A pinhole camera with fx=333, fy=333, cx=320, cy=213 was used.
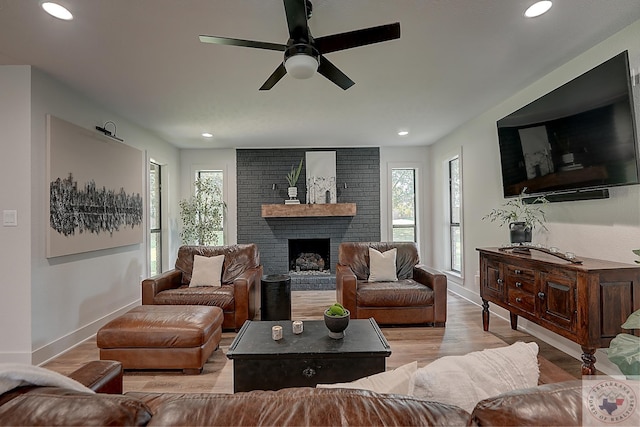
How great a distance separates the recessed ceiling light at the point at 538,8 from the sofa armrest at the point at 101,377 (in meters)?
2.96

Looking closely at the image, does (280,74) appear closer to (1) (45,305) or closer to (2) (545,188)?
(2) (545,188)

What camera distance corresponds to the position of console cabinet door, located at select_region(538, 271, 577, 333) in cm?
215

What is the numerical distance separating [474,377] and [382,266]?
10.2ft

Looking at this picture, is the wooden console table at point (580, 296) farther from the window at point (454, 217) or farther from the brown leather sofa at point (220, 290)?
the window at point (454, 217)

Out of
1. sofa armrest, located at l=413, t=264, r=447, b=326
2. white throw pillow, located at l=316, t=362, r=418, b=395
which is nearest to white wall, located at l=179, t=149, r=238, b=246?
sofa armrest, located at l=413, t=264, r=447, b=326

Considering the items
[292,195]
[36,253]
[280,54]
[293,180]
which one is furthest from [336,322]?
[293,180]

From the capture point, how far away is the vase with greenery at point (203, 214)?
5770 mm

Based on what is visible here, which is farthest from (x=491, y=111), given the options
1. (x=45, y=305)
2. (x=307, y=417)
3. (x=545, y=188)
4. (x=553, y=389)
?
(x=45, y=305)

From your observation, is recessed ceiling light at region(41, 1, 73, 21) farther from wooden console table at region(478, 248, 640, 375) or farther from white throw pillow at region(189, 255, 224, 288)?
wooden console table at region(478, 248, 640, 375)

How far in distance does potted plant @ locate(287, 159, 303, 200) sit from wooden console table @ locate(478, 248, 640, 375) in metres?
3.81

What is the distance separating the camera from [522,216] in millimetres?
3432

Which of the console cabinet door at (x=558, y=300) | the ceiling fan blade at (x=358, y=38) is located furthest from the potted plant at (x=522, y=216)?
the ceiling fan blade at (x=358, y=38)

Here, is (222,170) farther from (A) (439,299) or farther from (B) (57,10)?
(A) (439,299)

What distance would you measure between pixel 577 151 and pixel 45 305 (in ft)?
14.8
